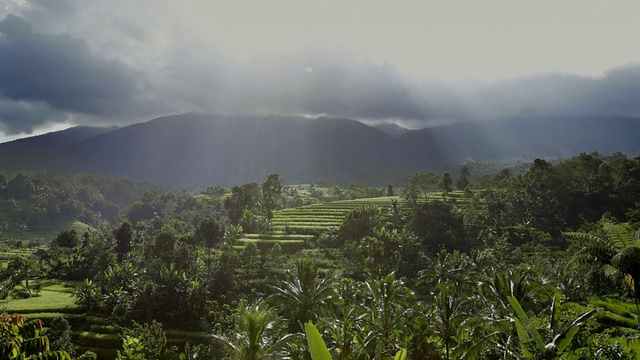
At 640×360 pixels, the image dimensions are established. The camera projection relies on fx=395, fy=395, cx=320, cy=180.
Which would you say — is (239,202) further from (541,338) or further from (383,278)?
(541,338)

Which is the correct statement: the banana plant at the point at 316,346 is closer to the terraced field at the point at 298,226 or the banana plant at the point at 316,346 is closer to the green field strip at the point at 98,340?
the green field strip at the point at 98,340

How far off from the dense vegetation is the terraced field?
39cm

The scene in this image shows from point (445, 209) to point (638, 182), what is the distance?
3680 centimetres

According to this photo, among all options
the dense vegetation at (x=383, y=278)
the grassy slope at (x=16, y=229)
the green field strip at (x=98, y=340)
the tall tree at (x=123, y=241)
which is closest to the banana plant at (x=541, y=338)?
the dense vegetation at (x=383, y=278)

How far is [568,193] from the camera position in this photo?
75.6 meters

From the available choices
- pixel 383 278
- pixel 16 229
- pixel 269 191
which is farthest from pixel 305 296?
pixel 16 229

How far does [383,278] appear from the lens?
1130 inches

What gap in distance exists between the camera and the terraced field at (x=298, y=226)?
249 ft

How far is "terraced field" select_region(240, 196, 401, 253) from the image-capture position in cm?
7588

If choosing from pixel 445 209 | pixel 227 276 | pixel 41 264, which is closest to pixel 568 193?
pixel 445 209

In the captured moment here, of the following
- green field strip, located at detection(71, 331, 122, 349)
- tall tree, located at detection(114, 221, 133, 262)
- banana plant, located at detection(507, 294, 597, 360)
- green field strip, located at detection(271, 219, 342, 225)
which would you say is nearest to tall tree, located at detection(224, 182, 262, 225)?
green field strip, located at detection(271, 219, 342, 225)

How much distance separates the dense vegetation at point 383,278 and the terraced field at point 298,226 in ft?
1.27

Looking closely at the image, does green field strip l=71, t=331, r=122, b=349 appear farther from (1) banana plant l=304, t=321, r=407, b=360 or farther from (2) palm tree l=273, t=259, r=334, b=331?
(1) banana plant l=304, t=321, r=407, b=360

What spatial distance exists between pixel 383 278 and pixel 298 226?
189ft
